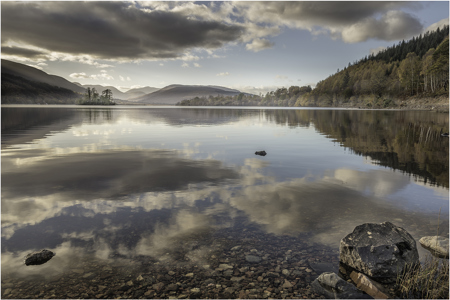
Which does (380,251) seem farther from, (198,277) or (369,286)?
(198,277)

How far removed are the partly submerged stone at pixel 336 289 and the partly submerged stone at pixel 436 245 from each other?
3.12 metres

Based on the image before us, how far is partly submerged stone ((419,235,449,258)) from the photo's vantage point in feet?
26.1

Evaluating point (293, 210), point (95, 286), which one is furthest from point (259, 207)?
point (95, 286)

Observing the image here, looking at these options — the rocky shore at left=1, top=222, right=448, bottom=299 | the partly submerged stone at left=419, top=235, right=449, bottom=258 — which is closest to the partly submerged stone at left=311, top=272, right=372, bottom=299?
the rocky shore at left=1, top=222, right=448, bottom=299

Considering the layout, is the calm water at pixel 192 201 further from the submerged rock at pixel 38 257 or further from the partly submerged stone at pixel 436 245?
the partly submerged stone at pixel 436 245

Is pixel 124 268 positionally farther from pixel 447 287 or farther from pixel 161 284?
pixel 447 287

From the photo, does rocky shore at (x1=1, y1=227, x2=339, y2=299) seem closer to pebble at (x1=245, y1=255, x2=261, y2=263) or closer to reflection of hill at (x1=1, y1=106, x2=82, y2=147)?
pebble at (x1=245, y1=255, x2=261, y2=263)

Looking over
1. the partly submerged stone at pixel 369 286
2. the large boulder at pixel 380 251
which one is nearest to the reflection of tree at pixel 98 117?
the large boulder at pixel 380 251

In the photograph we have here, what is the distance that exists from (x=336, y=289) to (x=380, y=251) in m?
1.81

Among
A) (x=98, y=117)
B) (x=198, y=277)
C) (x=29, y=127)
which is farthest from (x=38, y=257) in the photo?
(x=98, y=117)

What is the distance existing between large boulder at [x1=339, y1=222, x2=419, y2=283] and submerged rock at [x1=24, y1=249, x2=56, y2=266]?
26.5ft

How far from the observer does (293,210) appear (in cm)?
1137

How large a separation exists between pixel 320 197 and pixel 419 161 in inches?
532

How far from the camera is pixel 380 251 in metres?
7.40
